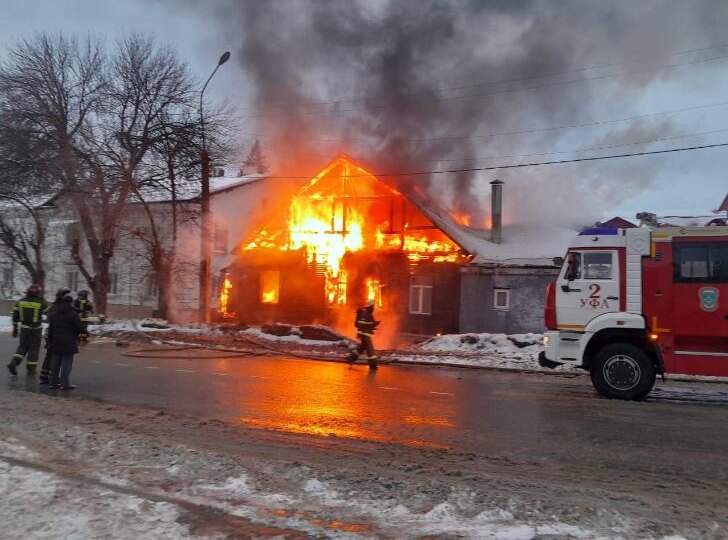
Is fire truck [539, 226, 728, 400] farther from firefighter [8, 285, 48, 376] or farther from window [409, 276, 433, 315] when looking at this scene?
window [409, 276, 433, 315]

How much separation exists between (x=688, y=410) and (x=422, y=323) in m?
14.4

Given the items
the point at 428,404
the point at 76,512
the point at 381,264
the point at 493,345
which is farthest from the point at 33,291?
the point at 381,264

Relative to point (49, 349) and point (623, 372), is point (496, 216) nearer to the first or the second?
point (623, 372)

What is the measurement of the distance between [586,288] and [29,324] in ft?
29.3

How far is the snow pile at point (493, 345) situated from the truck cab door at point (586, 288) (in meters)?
4.84

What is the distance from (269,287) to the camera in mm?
25438

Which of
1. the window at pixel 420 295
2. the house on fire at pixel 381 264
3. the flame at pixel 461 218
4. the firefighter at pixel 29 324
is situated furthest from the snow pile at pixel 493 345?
the flame at pixel 461 218

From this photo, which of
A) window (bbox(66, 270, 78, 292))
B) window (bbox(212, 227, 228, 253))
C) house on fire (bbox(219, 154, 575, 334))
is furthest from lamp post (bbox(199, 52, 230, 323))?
window (bbox(66, 270, 78, 292))

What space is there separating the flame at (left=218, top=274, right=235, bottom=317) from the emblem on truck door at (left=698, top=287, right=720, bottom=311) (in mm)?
19885

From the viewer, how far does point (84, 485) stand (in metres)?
4.18

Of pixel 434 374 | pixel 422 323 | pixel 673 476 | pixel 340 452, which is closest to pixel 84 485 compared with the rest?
pixel 340 452

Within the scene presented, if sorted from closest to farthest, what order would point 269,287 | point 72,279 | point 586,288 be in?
point 586,288, point 269,287, point 72,279

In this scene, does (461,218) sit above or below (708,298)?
above

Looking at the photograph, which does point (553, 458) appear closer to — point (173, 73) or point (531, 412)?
point (531, 412)
